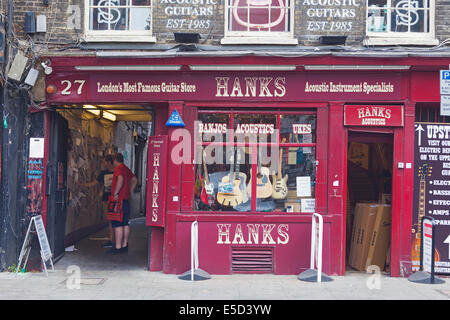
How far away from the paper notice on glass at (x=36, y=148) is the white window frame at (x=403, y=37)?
6116 millimetres

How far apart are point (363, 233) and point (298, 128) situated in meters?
2.42

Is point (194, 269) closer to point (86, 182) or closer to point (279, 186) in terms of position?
point (279, 186)

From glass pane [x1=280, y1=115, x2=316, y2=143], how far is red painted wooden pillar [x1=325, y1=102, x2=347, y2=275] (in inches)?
13.0

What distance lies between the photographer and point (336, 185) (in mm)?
9258

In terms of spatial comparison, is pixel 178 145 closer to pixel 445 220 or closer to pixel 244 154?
pixel 244 154

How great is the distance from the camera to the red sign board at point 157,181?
9297 mm

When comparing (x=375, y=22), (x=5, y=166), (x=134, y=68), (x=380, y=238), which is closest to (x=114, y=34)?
(x=134, y=68)

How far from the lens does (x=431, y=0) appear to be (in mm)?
9508

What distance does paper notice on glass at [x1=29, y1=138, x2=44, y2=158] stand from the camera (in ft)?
30.7

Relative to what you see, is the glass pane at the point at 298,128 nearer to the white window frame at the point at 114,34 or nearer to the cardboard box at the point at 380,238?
the cardboard box at the point at 380,238

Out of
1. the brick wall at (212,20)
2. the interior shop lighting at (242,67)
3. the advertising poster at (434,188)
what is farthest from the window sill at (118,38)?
the advertising poster at (434,188)

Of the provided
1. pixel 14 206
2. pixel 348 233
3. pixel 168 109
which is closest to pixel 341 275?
pixel 348 233

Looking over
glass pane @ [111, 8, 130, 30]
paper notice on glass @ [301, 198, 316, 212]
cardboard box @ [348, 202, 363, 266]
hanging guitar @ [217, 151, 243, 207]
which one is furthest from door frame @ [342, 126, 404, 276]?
glass pane @ [111, 8, 130, 30]

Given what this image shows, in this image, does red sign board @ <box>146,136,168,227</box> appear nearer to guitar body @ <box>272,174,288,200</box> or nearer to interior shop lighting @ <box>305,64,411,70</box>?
guitar body @ <box>272,174,288,200</box>
